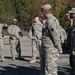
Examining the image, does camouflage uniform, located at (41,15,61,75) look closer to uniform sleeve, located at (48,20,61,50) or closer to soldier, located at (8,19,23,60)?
uniform sleeve, located at (48,20,61,50)

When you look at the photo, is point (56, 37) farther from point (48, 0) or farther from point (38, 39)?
point (48, 0)

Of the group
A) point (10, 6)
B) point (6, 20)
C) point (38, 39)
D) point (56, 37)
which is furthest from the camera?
point (10, 6)

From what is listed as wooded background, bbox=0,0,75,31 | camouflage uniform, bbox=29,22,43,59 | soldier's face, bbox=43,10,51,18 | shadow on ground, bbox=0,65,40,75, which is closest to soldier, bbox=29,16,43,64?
camouflage uniform, bbox=29,22,43,59

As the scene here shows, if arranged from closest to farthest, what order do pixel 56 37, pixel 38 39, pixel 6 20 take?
pixel 56 37
pixel 38 39
pixel 6 20

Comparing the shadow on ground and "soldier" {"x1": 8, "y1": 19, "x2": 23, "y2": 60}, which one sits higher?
"soldier" {"x1": 8, "y1": 19, "x2": 23, "y2": 60}

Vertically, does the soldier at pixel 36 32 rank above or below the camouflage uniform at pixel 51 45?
above

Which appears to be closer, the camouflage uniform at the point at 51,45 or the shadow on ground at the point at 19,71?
the camouflage uniform at the point at 51,45

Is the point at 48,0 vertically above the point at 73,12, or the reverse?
the point at 48,0

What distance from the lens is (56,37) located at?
9.13m

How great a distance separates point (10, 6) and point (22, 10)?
10.4ft

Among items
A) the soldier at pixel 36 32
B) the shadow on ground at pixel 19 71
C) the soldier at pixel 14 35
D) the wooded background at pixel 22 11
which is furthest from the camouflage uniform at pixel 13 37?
the wooded background at pixel 22 11

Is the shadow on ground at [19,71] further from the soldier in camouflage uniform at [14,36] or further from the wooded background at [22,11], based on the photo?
the wooded background at [22,11]

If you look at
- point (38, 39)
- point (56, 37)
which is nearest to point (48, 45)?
point (56, 37)

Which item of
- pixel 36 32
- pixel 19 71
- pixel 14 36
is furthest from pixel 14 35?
pixel 19 71
